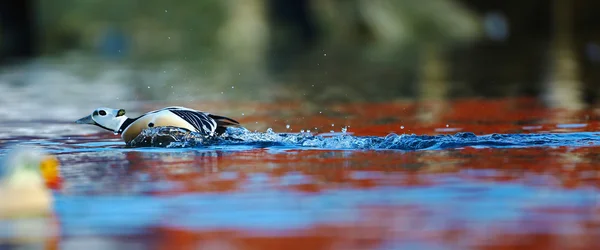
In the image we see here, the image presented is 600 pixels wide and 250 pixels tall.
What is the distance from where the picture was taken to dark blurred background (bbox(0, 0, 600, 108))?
19.8m

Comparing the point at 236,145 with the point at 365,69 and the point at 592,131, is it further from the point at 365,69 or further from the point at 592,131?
the point at 365,69

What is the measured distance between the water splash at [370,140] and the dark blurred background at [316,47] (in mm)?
4498

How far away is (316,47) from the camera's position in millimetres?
36781

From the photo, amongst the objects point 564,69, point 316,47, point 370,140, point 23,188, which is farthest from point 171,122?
point 316,47

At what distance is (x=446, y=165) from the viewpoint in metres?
9.00

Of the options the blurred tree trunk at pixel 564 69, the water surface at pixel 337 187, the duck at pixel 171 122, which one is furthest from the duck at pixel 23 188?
the blurred tree trunk at pixel 564 69

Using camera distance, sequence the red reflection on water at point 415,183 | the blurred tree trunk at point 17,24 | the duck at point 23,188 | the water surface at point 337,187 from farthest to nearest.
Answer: the blurred tree trunk at point 17,24 < the duck at point 23,188 < the water surface at point 337,187 < the red reflection on water at point 415,183

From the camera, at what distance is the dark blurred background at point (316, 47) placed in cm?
1980

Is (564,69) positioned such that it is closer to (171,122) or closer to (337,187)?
(171,122)

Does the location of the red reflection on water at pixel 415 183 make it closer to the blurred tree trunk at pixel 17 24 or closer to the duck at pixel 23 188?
the duck at pixel 23 188

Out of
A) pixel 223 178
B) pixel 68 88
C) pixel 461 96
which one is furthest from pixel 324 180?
pixel 68 88

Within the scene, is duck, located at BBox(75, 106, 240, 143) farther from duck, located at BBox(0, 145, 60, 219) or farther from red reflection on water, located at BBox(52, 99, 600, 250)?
duck, located at BBox(0, 145, 60, 219)

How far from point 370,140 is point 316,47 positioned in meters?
26.3

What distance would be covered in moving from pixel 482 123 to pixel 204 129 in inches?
140
